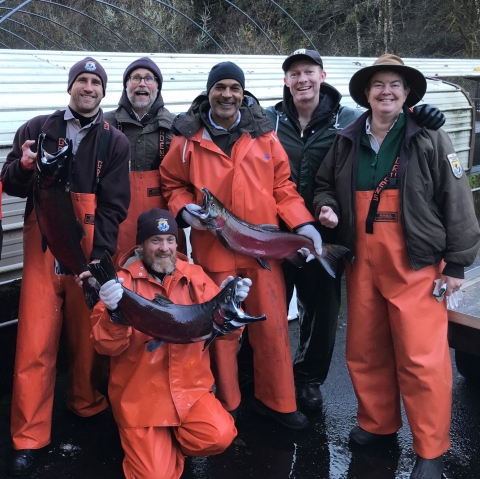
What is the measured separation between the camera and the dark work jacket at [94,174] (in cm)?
350

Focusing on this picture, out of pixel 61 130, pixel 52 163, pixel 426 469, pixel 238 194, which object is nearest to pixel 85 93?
pixel 61 130

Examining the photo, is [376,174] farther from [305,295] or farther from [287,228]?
[305,295]

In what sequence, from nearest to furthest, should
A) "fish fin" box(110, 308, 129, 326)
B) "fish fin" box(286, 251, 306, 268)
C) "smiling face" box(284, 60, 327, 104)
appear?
"fish fin" box(110, 308, 129, 326) → "fish fin" box(286, 251, 306, 268) → "smiling face" box(284, 60, 327, 104)

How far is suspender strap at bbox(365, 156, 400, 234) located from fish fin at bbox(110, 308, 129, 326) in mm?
1518

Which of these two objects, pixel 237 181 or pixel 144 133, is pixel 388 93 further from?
pixel 144 133

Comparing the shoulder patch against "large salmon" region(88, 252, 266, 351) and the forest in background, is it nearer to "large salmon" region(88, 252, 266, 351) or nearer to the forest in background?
"large salmon" region(88, 252, 266, 351)

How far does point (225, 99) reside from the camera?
146 inches

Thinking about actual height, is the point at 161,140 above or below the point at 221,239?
above

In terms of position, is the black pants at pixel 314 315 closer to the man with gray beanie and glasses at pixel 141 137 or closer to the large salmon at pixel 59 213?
the man with gray beanie and glasses at pixel 141 137

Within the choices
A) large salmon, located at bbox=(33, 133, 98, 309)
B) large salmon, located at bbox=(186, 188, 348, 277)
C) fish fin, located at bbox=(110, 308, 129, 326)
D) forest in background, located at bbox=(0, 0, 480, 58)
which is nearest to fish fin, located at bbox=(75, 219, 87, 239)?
large salmon, located at bbox=(33, 133, 98, 309)

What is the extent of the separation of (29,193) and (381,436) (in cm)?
272

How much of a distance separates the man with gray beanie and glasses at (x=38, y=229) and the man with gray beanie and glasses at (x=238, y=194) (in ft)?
1.43

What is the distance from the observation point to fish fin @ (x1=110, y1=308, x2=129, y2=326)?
10.3ft

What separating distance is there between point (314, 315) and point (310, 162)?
1.14 m
